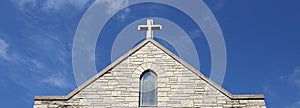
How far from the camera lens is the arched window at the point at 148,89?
14655 mm

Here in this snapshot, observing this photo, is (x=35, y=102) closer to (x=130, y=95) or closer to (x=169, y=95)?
(x=130, y=95)

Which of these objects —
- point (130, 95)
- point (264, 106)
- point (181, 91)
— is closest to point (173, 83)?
point (181, 91)

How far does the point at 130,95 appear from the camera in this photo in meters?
14.6

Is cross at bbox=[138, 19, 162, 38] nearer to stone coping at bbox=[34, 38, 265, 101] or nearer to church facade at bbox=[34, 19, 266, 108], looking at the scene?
stone coping at bbox=[34, 38, 265, 101]

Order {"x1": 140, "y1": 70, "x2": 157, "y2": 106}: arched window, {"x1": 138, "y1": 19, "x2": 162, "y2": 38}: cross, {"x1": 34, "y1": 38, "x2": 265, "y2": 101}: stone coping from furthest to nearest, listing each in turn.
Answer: {"x1": 138, "y1": 19, "x2": 162, "y2": 38}: cross → {"x1": 140, "y1": 70, "x2": 157, "y2": 106}: arched window → {"x1": 34, "y1": 38, "x2": 265, "y2": 101}: stone coping

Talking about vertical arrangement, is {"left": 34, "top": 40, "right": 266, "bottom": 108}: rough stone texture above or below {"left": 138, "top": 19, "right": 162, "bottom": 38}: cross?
below

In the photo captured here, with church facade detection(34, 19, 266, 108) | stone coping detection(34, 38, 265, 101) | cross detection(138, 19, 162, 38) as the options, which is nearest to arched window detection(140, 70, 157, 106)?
church facade detection(34, 19, 266, 108)

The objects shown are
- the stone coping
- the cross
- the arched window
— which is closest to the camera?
the stone coping

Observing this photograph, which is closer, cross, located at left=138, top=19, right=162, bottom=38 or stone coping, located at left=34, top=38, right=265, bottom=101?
stone coping, located at left=34, top=38, right=265, bottom=101

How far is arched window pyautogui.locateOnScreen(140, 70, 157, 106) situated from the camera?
577 inches

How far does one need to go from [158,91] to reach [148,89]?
0.34 meters

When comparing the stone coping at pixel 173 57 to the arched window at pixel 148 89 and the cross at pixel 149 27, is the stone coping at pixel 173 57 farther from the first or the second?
the cross at pixel 149 27

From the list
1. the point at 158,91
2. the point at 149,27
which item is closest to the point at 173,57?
the point at 158,91

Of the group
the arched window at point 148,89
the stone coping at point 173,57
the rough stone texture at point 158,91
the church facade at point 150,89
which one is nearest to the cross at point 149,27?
the stone coping at point 173,57
